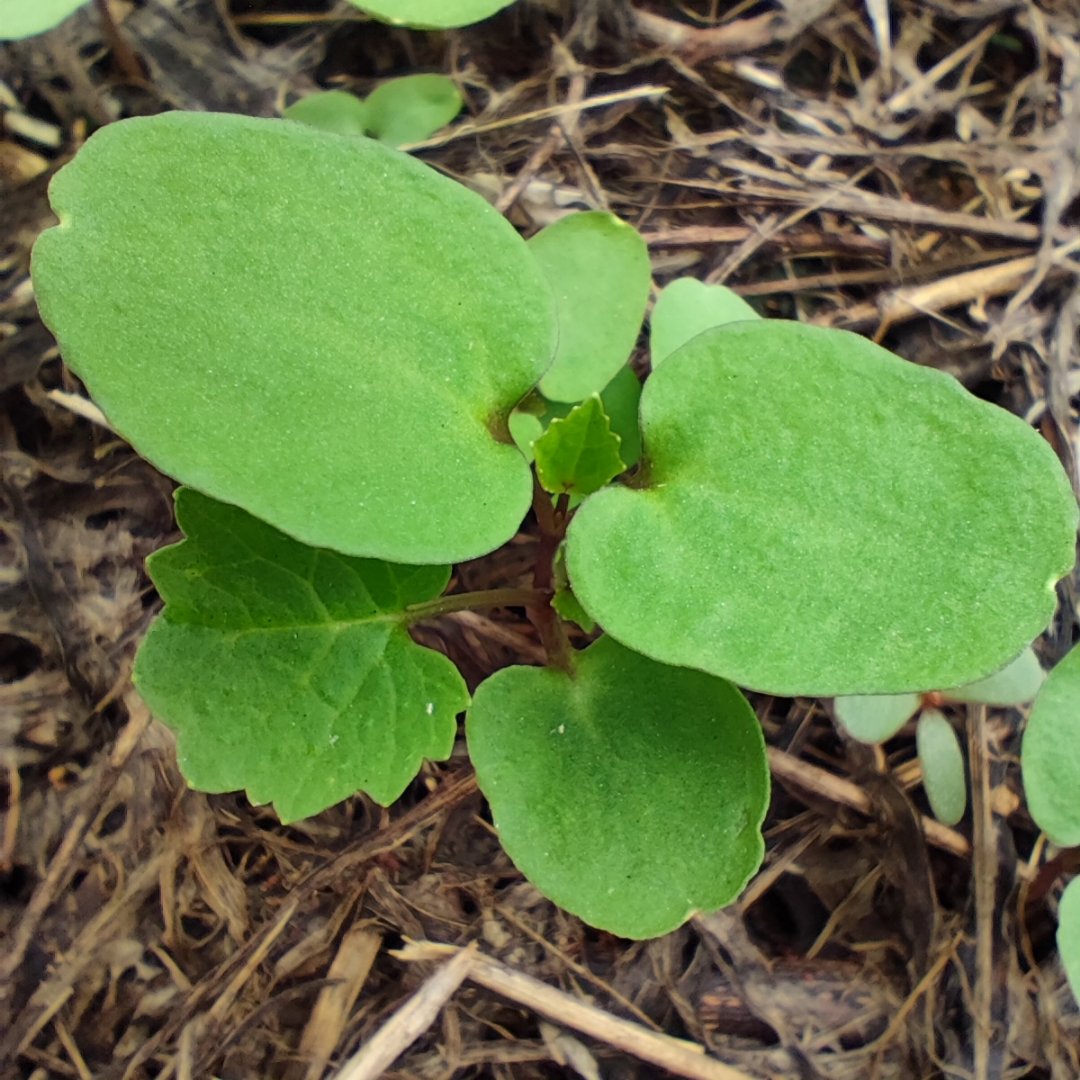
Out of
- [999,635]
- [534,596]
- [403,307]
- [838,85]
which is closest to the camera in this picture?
[999,635]

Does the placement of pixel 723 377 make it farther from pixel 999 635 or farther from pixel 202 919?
pixel 202 919

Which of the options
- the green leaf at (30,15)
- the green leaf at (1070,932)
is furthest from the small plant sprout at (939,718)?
the green leaf at (30,15)

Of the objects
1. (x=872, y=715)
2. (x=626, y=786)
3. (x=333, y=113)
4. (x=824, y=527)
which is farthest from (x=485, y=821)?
(x=333, y=113)

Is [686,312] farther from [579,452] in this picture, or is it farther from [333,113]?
[333,113]

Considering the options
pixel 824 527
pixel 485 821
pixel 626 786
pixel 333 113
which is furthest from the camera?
pixel 333 113

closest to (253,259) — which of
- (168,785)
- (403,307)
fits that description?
(403,307)

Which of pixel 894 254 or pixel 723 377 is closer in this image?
pixel 723 377

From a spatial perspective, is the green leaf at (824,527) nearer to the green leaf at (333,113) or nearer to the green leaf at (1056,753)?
the green leaf at (1056,753)
